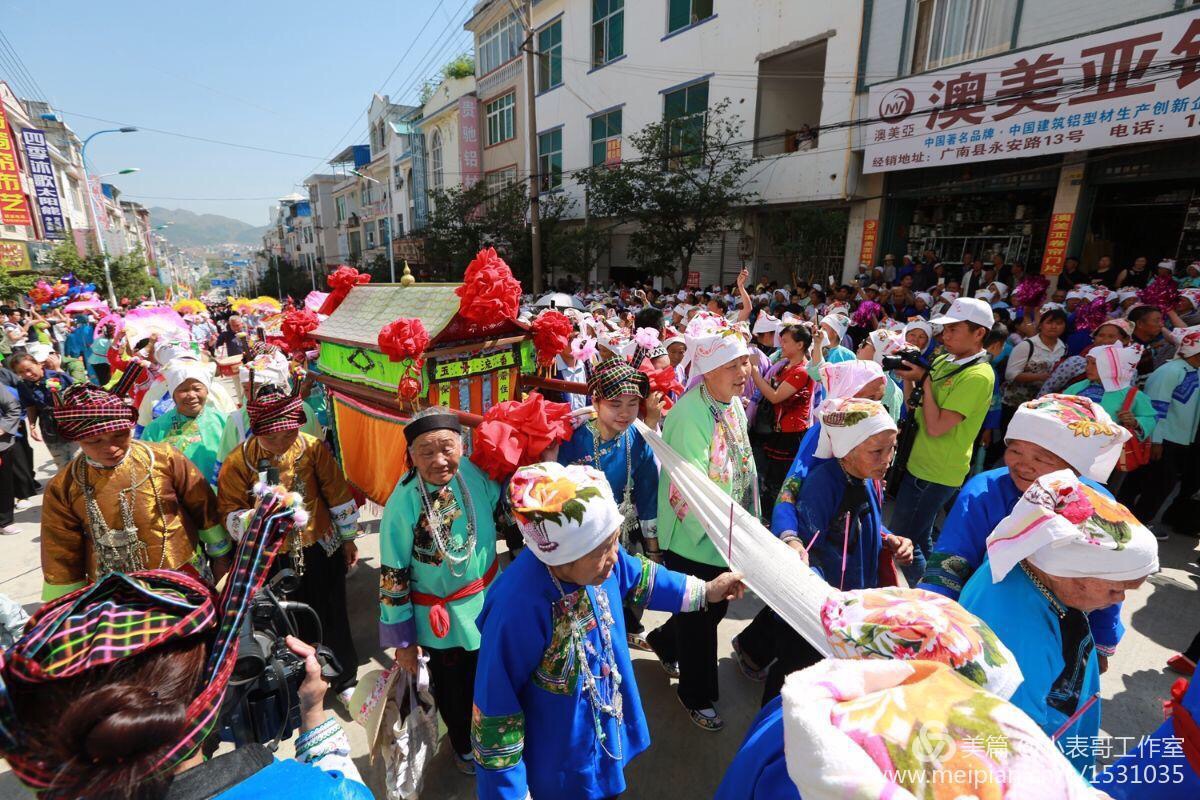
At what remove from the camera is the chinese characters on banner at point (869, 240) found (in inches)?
469

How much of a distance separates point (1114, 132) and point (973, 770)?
11003 millimetres

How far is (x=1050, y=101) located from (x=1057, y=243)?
2316mm

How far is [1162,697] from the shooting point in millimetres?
2992

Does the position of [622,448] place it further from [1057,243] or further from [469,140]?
[469,140]

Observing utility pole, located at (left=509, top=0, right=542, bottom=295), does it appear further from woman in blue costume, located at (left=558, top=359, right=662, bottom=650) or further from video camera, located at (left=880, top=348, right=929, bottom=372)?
woman in blue costume, located at (left=558, top=359, right=662, bottom=650)

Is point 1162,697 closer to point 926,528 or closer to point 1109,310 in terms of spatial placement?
point 926,528

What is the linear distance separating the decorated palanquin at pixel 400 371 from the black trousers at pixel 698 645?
5.18ft

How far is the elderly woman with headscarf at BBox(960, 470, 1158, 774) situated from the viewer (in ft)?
4.89

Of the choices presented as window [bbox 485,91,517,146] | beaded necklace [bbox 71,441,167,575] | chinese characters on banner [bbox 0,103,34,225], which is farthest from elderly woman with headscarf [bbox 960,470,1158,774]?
window [bbox 485,91,517,146]

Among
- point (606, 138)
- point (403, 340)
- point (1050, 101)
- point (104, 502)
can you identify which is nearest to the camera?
point (104, 502)

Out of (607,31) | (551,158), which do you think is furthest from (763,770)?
(551,158)

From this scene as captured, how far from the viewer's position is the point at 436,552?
2.32 meters

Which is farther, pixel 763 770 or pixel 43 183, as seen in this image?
pixel 43 183

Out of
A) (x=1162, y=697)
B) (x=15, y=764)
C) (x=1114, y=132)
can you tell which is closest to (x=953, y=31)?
(x=1114, y=132)
